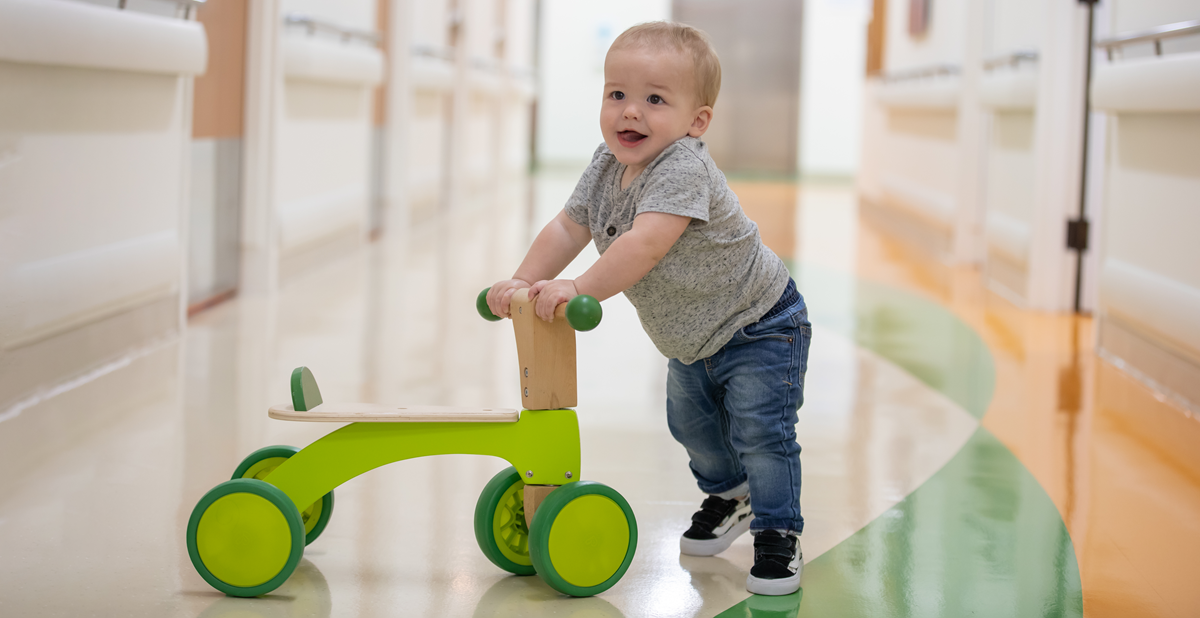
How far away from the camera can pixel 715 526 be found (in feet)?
5.21

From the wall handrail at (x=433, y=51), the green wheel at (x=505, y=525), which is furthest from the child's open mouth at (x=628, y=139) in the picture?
the wall handrail at (x=433, y=51)

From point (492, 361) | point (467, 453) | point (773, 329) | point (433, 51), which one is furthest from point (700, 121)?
point (433, 51)

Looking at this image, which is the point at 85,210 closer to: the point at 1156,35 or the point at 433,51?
the point at 1156,35

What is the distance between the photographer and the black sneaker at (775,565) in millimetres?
1426

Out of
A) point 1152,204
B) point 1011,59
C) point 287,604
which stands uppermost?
point 1011,59

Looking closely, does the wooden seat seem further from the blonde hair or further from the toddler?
the blonde hair

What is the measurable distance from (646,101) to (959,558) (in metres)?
0.82

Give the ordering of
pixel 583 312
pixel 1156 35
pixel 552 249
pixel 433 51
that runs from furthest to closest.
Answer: pixel 433 51 → pixel 1156 35 → pixel 552 249 → pixel 583 312

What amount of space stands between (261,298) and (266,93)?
71 centimetres

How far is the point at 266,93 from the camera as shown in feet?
12.1

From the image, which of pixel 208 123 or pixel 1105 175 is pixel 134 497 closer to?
pixel 208 123

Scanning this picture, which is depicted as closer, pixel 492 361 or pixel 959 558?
pixel 959 558

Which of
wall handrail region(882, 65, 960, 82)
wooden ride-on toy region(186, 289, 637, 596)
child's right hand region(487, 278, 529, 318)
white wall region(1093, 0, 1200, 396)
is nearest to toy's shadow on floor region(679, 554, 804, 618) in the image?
wooden ride-on toy region(186, 289, 637, 596)

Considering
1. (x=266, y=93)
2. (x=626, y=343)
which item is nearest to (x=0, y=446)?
(x=626, y=343)
